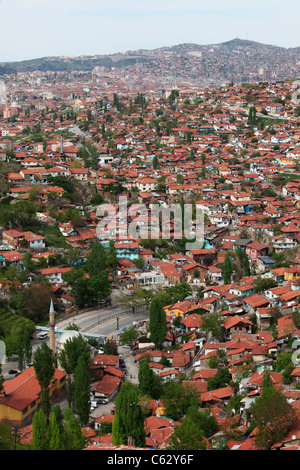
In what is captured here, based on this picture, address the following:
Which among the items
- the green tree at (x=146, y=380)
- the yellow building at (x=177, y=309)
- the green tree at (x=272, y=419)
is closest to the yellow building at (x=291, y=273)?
the yellow building at (x=177, y=309)

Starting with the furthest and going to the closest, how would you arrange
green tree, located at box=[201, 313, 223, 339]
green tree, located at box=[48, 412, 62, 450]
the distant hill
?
the distant hill, green tree, located at box=[201, 313, 223, 339], green tree, located at box=[48, 412, 62, 450]

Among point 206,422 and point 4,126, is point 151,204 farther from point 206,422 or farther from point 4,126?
point 4,126

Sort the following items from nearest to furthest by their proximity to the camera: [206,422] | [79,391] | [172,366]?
[206,422]
[79,391]
[172,366]

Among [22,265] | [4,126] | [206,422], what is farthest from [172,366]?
[4,126]

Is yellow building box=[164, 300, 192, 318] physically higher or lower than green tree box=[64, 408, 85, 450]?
lower

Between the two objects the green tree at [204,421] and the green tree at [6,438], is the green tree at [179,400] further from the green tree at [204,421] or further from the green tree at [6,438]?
the green tree at [6,438]

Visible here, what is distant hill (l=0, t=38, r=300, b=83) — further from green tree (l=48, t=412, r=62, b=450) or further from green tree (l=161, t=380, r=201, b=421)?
green tree (l=48, t=412, r=62, b=450)

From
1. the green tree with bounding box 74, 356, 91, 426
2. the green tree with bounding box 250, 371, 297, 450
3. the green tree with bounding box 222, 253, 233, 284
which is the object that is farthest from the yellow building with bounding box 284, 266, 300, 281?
the green tree with bounding box 250, 371, 297, 450
